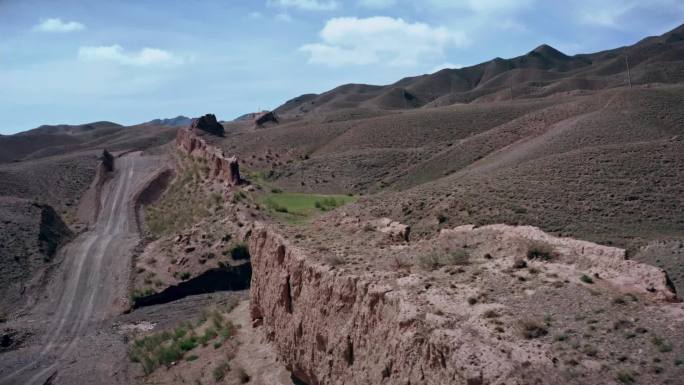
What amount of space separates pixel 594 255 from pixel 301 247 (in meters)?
7.34

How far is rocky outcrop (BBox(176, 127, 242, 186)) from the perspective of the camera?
39.7m

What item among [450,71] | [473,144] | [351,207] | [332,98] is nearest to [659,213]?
Result: [351,207]

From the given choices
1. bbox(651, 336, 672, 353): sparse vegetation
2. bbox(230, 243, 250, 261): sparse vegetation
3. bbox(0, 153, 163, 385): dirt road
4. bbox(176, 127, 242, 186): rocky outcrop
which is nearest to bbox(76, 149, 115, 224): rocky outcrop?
bbox(0, 153, 163, 385): dirt road

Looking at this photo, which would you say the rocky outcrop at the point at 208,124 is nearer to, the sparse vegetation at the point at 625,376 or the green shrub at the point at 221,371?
the green shrub at the point at 221,371

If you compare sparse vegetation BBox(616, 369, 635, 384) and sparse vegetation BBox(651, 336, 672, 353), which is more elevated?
sparse vegetation BBox(651, 336, 672, 353)

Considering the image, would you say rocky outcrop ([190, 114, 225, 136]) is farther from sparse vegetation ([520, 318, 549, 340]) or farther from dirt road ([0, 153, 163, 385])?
sparse vegetation ([520, 318, 549, 340])

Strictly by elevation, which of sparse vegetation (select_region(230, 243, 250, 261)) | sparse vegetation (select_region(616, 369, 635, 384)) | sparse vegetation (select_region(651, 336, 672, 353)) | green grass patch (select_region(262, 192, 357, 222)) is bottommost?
sparse vegetation (select_region(230, 243, 250, 261))

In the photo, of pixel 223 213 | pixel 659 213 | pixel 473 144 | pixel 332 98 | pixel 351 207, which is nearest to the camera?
pixel 659 213

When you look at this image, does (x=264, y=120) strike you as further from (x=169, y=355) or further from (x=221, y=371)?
(x=221, y=371)

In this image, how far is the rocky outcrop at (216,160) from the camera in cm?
3972

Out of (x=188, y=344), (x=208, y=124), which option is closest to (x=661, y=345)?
(x=188, y=344)

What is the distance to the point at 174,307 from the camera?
28625mm

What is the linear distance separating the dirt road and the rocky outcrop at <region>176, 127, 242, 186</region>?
6.44 metres

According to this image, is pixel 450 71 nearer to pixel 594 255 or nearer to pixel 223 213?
pixel 223 213
